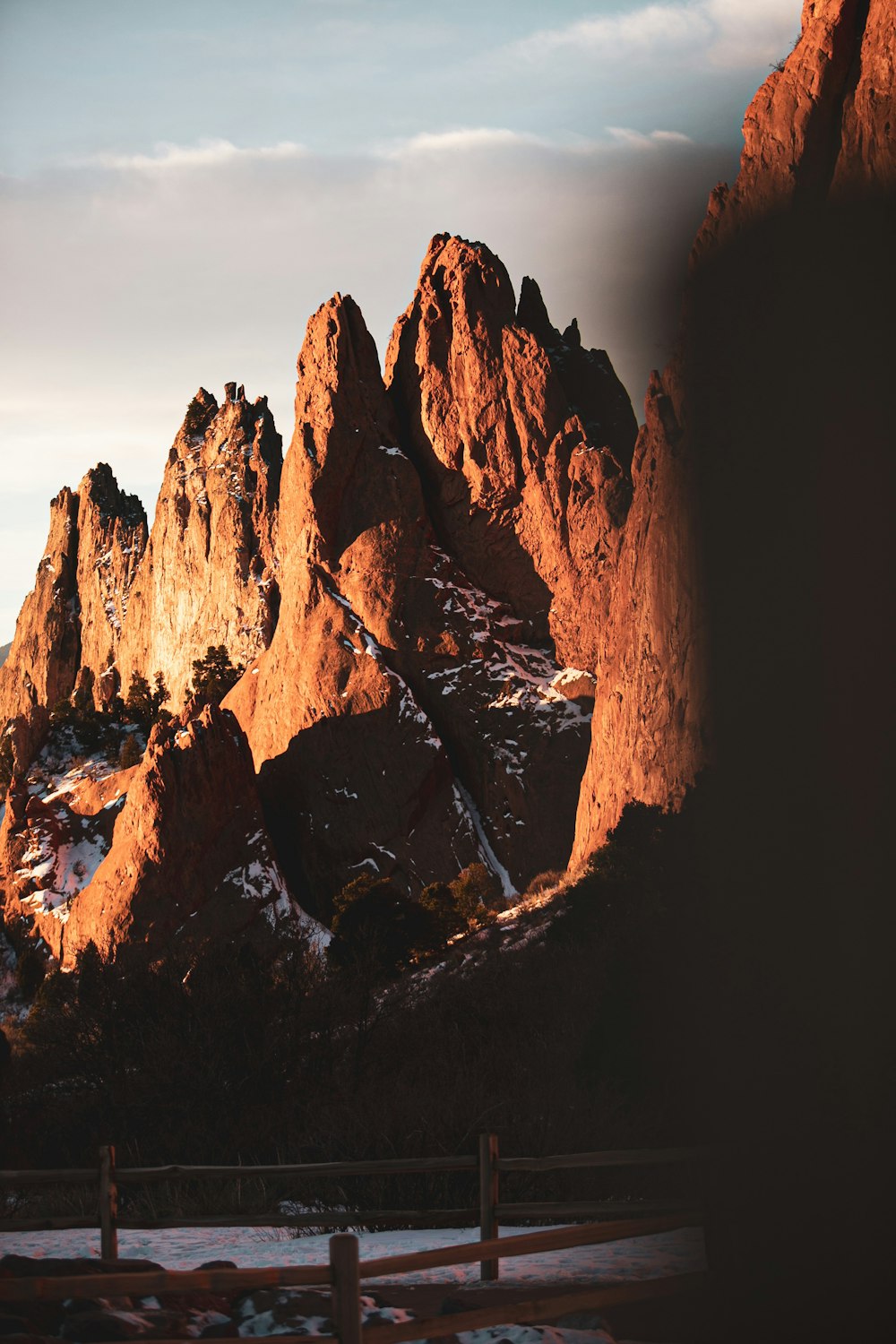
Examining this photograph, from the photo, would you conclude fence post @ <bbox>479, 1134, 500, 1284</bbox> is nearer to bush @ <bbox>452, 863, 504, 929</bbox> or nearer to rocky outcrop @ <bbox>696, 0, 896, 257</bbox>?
rocky outcrop @ <bbox>696, 0, 896, 257</bbox>

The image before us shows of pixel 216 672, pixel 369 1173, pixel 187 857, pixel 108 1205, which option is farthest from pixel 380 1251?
pixel 216 672

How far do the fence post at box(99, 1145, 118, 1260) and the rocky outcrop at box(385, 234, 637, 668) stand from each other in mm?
52590

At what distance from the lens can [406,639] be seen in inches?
2512

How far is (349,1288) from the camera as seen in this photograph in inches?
198

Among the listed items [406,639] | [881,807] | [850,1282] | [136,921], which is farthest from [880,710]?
[406,639]

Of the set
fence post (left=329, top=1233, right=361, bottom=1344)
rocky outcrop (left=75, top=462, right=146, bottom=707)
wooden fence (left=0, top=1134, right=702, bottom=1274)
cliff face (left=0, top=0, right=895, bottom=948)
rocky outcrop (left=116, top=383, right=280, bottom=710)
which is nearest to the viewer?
fence post (left=329, top=1233, right=361, bottom=1344)

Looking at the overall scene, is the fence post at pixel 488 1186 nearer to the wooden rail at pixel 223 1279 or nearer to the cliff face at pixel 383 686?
the wooden rail at pixel 223 1279

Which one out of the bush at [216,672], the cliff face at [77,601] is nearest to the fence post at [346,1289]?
the bush at [216,672]

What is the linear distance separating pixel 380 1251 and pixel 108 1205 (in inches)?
80.2

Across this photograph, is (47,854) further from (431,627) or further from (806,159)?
(806,159)

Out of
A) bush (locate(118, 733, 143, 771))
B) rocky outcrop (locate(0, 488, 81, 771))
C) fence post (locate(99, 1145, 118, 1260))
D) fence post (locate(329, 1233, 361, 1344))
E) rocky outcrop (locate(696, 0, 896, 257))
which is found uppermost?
rocky outcrop (locate(0, 488, 81, 771))

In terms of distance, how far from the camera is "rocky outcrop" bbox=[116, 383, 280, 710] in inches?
3642

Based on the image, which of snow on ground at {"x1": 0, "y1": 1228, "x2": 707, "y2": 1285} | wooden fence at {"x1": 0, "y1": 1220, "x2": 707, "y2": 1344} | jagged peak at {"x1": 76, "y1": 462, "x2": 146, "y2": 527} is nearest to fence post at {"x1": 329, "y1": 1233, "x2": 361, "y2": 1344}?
wooden fence at {"x1": 0, "y1": 1220, "x2": 707, "y2": 1344}

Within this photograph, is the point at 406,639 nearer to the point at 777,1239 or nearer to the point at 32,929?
the point at 32,929
